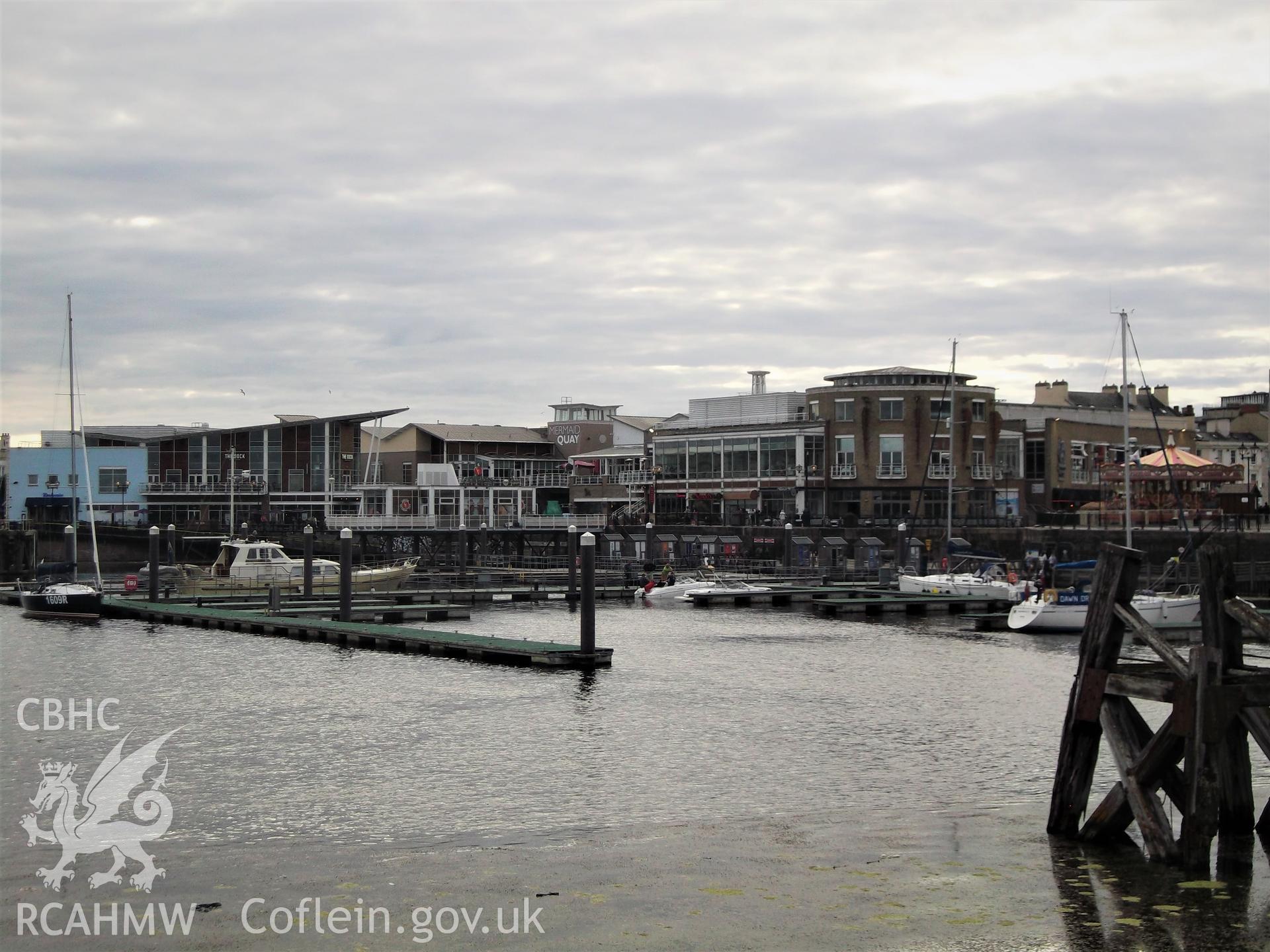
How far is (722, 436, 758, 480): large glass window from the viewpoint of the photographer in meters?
119

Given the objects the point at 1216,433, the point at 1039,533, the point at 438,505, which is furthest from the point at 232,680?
the point at 1216,433

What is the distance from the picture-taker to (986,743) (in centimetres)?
3122

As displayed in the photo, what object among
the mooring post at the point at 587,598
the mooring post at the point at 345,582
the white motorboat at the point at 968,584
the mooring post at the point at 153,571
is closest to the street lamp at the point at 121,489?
the mooring post at the point at 153,571

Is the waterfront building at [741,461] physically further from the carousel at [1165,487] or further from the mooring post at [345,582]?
the mooring post at [345,582]

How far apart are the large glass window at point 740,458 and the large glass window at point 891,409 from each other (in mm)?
11891

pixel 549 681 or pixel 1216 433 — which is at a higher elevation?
pixel 1216 433

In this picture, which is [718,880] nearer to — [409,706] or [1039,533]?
[409,706]

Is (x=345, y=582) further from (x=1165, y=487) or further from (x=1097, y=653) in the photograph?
(x=1165, y=487)

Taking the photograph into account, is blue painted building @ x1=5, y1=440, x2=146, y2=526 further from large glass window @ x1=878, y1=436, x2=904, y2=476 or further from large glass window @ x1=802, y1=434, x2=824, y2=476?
large glass window @ x1=878, y1=436, x2=904, y2=476

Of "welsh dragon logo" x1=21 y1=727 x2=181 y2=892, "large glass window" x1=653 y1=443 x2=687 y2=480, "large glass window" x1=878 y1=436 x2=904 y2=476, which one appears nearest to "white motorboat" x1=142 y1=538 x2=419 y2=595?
"large glass window" x1=653 y1=443 x2=687 y2=480

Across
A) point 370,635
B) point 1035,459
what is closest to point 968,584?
point 370,635

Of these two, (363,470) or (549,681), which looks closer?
(549,681)

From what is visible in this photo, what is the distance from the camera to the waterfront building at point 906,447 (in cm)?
11125

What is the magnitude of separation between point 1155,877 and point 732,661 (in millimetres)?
32127
